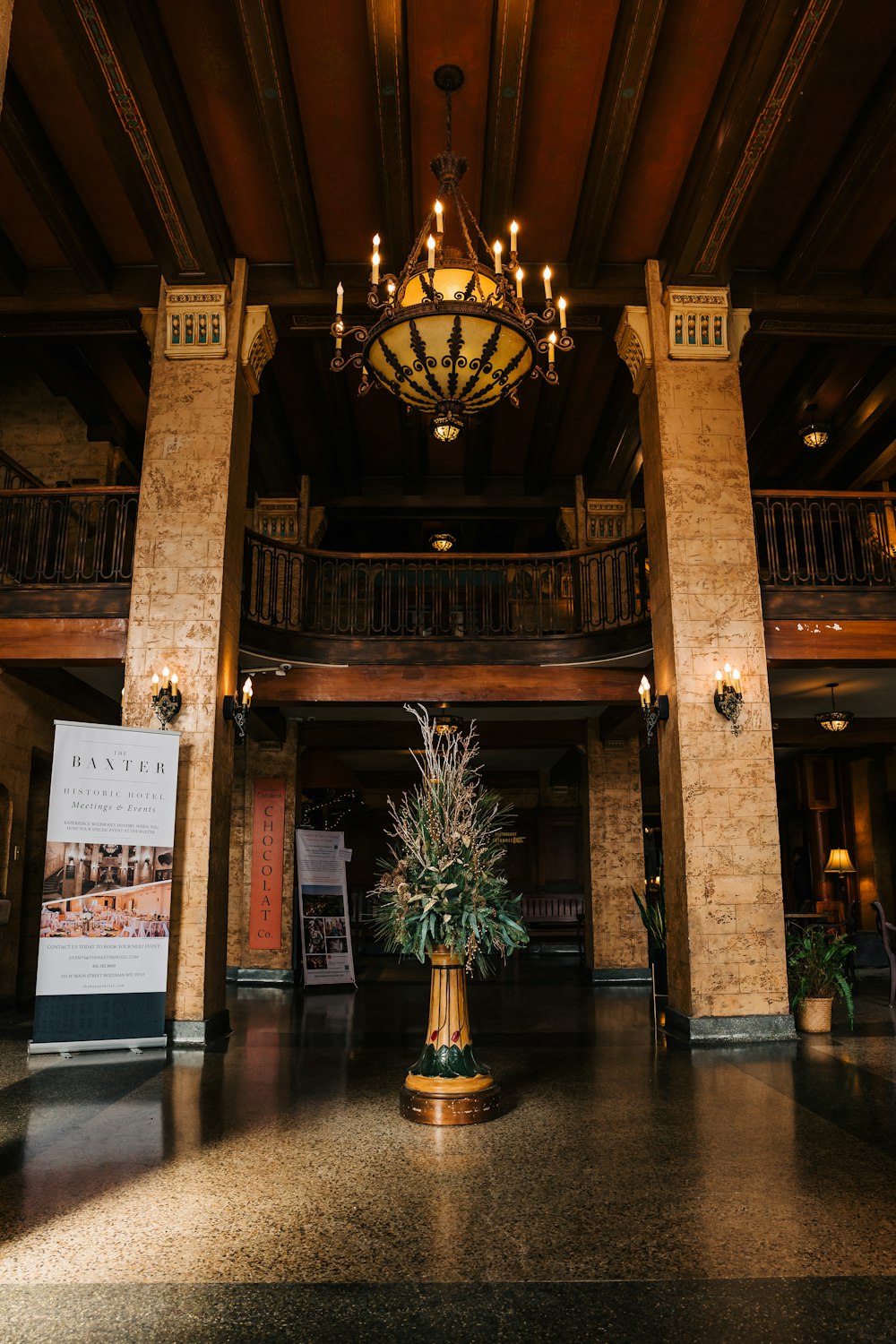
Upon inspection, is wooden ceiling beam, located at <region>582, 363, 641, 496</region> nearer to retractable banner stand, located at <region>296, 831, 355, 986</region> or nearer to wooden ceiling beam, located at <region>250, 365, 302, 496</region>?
wooden ceiling beam, located at <region>250, 365, 302, 496</region>

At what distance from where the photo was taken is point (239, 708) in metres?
7.29

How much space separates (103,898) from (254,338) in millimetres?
4648

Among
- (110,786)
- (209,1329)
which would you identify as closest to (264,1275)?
(209,1329)

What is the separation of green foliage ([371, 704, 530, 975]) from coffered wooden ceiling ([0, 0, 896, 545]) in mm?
4595

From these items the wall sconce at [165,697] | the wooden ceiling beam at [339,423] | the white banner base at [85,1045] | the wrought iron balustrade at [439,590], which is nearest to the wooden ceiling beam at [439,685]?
the wrought iron balustrade at [439,590]

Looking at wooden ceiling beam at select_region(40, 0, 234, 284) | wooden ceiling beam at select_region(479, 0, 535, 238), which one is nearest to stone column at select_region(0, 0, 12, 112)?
wooden ceiling beam at select_region(40, 0, 234, 284)

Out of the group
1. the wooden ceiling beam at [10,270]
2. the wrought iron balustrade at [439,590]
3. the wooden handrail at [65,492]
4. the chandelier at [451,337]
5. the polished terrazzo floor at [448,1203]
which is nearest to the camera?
the polished terrazzo floor at [448,1203]

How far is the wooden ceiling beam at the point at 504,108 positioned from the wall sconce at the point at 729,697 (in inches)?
156

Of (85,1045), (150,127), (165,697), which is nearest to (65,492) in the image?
(165,697)

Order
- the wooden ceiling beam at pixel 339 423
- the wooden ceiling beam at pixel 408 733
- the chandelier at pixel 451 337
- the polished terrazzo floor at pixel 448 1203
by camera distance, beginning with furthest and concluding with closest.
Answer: the wooden ceiling beam at pixel 408 733 → the wooden ceiling beam at pixel 339 423 → the chandelier at pixel 451 337 → the polished terrazzo floor at pixel 448 1203

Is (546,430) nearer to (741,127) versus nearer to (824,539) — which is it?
(824,539)

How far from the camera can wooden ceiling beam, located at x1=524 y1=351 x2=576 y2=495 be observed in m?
9.62

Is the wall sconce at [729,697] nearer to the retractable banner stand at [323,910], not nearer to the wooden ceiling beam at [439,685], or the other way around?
the wooden ceiling beam at [439,685]

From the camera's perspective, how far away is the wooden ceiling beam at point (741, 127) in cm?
549
